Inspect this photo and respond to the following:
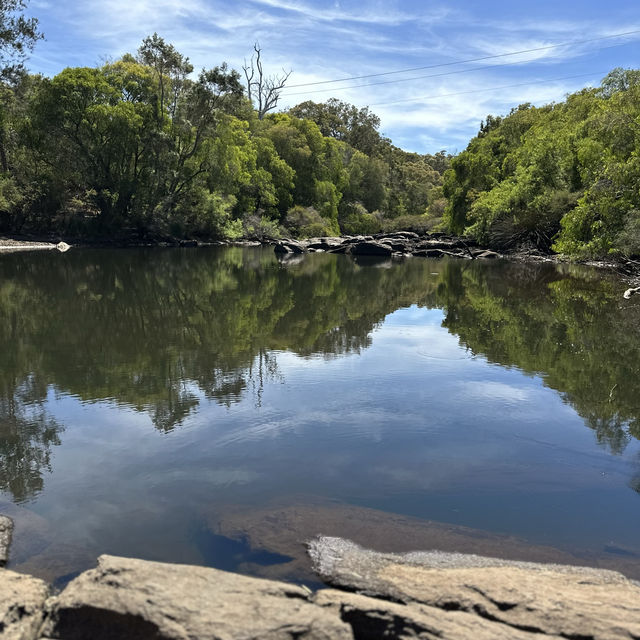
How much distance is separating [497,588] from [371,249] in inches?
1672

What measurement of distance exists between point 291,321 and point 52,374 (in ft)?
21.5

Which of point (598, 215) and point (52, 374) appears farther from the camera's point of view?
point (598, 215)

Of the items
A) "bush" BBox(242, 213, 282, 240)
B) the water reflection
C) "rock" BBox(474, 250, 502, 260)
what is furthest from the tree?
the water reflection

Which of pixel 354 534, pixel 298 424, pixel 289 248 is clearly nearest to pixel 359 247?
pixel 289 248

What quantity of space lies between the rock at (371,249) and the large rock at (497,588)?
40.9 m

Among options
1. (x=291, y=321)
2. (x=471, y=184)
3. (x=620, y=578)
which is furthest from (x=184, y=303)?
(x=471, y=184)

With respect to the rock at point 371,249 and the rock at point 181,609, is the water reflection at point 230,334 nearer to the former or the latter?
the rock at point 181,609

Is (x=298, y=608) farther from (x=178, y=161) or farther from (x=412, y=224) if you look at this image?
(x=412, y=224)

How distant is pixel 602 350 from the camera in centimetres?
1166

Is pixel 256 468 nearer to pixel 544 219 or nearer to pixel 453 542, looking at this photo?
pixel 453 542

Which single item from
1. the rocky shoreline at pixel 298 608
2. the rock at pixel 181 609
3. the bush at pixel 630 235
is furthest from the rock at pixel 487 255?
the rock at pixel 181 609

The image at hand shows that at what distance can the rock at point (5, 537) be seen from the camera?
4182mm

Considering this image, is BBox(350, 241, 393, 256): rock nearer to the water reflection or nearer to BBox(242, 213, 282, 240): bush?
BBox(242, 213, 282, 240): bush

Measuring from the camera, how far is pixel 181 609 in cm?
296
